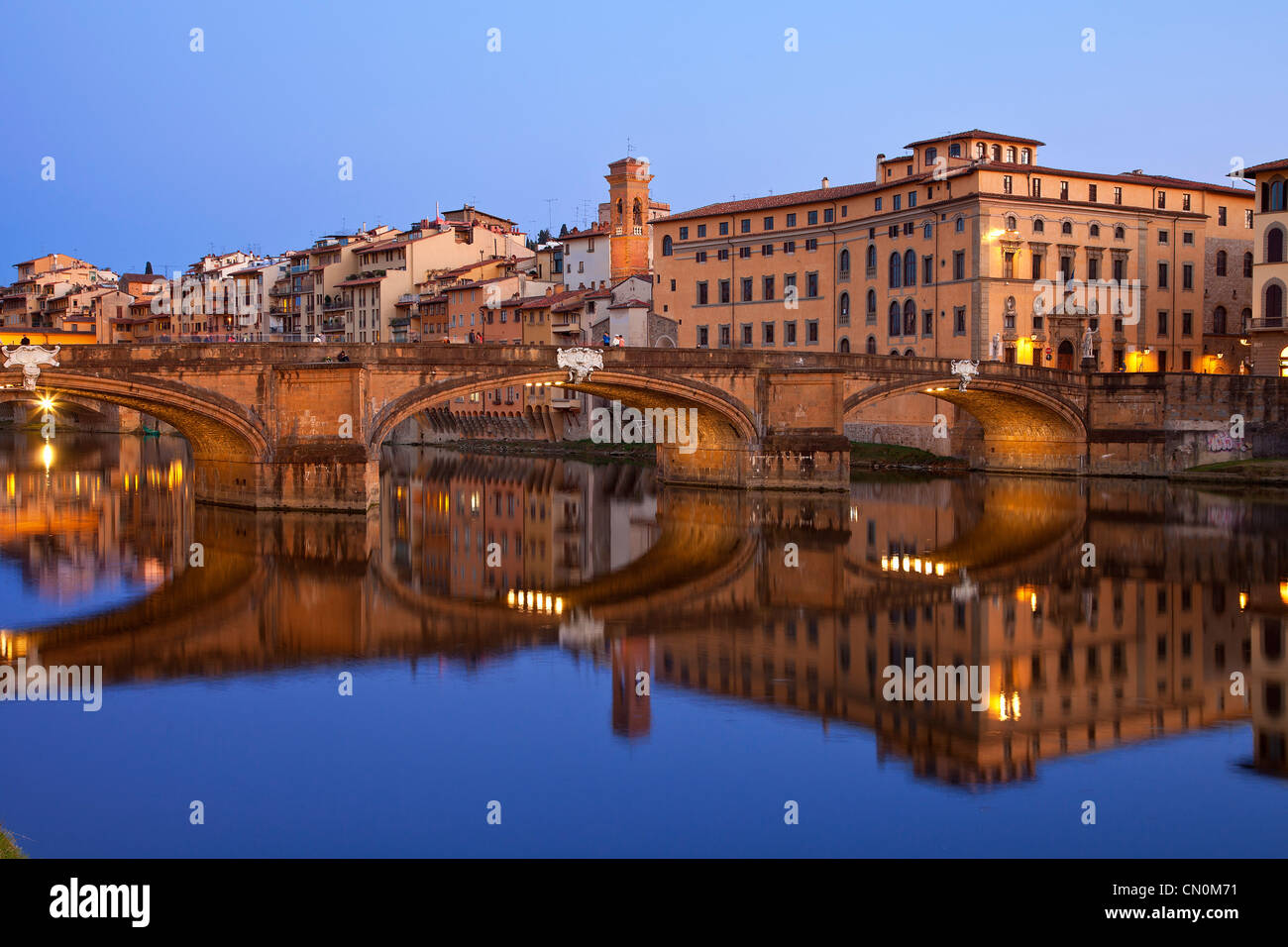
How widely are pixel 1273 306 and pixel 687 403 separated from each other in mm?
25395

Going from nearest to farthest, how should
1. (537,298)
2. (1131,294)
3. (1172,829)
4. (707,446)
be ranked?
(1172,829) < (707,446) < (1131,294) < (537,298)

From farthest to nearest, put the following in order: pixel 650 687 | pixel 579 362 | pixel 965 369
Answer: pixel 965 369
pixel 579 362
pixel 650 687

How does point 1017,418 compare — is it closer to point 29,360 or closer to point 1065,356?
point 1065,356

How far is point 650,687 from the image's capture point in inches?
704

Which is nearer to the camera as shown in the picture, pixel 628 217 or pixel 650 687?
pixel 650 687

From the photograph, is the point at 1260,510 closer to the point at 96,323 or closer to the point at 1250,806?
the point at 1250,806

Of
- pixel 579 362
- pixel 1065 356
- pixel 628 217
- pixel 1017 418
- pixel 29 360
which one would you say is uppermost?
pixel 628 217

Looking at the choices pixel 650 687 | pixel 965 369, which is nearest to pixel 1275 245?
pixel 965 369

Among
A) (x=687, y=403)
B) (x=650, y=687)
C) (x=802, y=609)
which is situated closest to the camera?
(x=650, y=687)

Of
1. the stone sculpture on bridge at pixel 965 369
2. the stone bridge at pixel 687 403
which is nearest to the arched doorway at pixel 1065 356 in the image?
the stone bridge at pixel 687 403

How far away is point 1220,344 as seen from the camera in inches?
2356

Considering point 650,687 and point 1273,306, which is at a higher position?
point 1273,306

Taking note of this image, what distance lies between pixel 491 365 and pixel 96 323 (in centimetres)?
→ 7794
